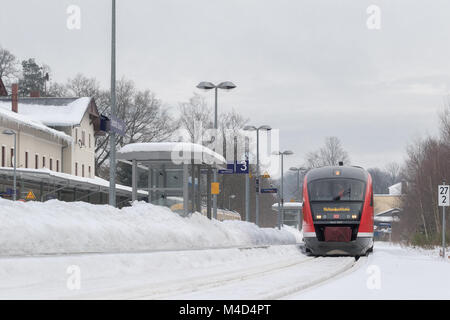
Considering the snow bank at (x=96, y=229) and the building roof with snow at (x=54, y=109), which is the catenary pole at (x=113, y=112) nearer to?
the snow bank at (x=96, y=229)

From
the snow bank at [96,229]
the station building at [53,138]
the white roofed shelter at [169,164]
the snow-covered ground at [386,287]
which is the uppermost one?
the station building at [53,138]

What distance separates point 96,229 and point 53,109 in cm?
5384

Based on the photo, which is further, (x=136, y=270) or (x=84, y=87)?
(x=84, y=87)

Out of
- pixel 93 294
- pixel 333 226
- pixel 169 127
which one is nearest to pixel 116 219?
pixel 333 226

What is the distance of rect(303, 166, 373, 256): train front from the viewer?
29.6 meters

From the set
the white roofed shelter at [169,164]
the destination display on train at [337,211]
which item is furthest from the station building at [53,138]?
the destination display on train at [337,211]

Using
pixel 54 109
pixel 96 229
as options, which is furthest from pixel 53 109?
pixel 96 229

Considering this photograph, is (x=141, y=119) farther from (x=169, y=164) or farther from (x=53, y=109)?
→ (x=169, y=164)

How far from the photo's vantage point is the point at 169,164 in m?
30.8

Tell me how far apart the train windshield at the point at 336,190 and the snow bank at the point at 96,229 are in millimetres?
4247

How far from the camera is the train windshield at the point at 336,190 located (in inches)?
1195

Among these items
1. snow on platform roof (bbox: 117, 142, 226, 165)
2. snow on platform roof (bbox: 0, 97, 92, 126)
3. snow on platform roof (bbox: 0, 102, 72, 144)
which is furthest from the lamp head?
snow on platform roof (bbox: 0, 97, 92, 126)

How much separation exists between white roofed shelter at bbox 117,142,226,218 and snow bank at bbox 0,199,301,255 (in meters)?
1.23
